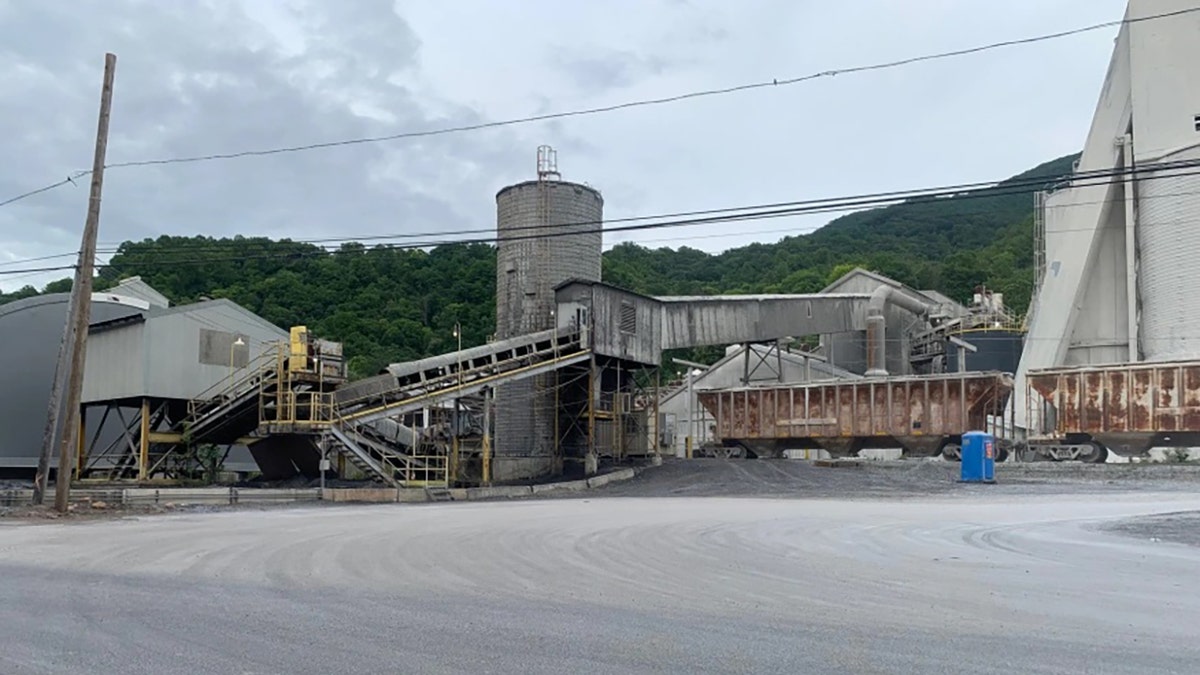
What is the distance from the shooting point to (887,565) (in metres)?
10.8

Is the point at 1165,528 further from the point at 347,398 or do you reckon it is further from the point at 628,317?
the point at 347,398

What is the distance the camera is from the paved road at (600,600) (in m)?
6.29

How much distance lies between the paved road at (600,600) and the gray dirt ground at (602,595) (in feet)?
0.11

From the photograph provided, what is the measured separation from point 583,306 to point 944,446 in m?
16.0

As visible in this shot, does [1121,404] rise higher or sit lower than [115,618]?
higher

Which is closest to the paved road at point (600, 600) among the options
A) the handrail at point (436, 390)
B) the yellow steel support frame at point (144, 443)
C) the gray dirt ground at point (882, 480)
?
the gray dirt ground at point (882, 480)

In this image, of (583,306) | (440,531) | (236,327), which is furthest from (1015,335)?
(440,531)

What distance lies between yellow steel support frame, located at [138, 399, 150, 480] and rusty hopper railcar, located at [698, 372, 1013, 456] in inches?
915

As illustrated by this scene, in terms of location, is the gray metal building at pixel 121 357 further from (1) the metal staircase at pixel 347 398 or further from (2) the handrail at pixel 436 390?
(2) the handrail at pixel 436 390

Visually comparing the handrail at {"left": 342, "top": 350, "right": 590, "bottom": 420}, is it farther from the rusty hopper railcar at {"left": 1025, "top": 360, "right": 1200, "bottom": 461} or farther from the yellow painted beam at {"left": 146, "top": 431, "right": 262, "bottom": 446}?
the rusty hopper railcar at {"left": 1025, "top": 360, "right": 1200, "bottom": 461}

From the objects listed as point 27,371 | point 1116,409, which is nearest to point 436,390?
point 27,371

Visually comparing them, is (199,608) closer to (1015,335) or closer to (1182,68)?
(1182,68)

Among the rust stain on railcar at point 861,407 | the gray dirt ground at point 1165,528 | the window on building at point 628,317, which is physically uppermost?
the window on building at point 628,317

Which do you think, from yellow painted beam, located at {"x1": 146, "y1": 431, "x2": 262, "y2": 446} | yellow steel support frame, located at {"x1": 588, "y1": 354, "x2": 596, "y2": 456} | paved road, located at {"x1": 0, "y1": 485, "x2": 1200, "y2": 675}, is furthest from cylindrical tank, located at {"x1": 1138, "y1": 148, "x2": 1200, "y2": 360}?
yellow painted beam, located at {"x1": 146, "y1": 431, "x2": 262, "y2": 446}
